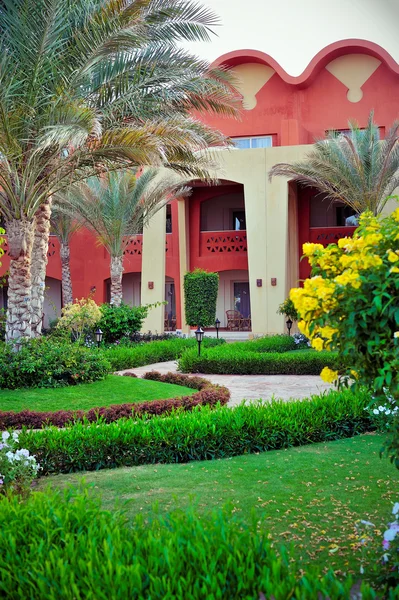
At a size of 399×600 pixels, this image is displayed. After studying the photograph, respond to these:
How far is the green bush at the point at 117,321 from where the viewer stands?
17.0 m

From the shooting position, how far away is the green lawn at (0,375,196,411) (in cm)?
862

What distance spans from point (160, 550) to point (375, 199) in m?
17.1

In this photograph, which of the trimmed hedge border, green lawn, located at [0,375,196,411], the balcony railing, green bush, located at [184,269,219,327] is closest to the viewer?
the trimmed hedge border

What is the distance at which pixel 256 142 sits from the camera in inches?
1003

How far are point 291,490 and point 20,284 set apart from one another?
6.97m

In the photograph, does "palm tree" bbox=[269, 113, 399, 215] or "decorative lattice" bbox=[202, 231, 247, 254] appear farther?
"decorative lattice" bbox=[202, 231, 247, 254]

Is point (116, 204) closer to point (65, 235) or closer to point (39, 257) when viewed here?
point (65, 235)

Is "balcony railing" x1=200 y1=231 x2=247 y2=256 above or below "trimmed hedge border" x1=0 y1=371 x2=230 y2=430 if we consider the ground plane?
above

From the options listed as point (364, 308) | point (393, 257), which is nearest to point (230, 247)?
point (364, 308)

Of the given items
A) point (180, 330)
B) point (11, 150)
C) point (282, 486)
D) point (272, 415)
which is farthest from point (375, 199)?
point (282, 486)

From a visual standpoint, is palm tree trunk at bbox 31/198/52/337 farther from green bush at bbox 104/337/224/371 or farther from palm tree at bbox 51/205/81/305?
palm tree at bbox 51/205/81/305

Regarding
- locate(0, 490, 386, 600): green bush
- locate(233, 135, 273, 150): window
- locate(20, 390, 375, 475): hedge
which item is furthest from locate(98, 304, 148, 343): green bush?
locate(0, 490, 386, 600): green bush

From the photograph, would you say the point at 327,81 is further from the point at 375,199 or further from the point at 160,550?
the point at 160,550

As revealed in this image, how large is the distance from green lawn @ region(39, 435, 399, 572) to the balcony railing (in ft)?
62.7
